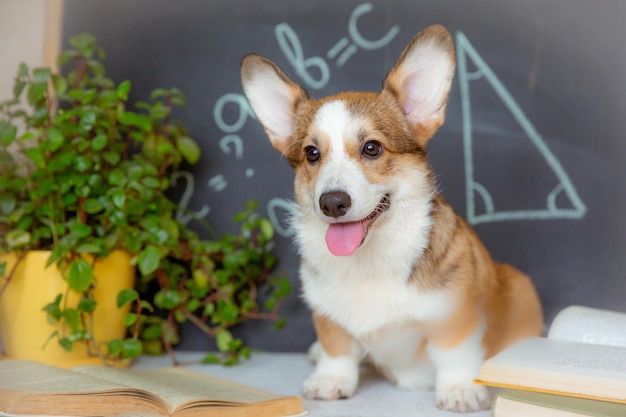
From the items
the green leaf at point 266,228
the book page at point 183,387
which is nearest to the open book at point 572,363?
the book page at point 183,387

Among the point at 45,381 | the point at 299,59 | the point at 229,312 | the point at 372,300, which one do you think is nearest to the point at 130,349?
the point at 229,312

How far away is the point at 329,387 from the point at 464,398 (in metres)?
0.29

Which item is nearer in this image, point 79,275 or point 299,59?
point 79,275

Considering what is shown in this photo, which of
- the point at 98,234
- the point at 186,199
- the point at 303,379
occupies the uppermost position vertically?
the point at 186,199

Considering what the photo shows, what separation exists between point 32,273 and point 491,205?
1242mm

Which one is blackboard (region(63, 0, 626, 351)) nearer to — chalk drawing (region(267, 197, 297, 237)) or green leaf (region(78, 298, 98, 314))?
chalk drawing (region(267, 197, 297, 237))

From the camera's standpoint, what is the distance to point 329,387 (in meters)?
1.60

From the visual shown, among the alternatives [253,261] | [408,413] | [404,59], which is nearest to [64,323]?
[253,261]

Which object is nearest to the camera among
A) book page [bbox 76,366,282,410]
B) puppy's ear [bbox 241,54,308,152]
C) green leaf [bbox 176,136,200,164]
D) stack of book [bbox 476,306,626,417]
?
stack of book [bbox 476,306,626,417]

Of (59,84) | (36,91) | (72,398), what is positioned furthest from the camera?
(59,84)

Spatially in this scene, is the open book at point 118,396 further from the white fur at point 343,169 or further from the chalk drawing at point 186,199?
the chalk drawing at point 186,199

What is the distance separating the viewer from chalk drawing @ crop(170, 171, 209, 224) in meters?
2.18

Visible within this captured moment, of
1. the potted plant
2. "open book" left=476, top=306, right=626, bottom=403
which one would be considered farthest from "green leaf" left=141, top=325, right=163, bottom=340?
"open book" left=476, top=306, right=626, bottom=403

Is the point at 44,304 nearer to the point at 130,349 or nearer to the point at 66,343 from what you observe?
the point at 66,343
